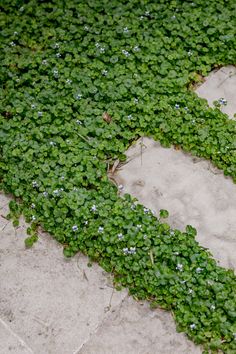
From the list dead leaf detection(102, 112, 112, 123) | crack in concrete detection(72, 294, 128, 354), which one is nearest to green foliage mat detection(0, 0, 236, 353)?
dead leaf detection(102, 112, 112, 123)

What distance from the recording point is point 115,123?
4.63 metres

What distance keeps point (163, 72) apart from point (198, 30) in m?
0.61

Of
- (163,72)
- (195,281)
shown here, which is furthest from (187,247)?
(163,72)

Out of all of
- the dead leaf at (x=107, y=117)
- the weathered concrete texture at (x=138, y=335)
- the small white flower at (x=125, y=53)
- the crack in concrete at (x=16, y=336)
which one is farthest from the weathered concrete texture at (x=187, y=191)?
the crack in concrete at (x=16, y=336)

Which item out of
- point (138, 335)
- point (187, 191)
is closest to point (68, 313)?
point (138, 335)

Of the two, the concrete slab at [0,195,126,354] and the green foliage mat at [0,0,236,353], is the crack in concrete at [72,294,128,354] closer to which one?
the concrete slab at [0,195,126,354]

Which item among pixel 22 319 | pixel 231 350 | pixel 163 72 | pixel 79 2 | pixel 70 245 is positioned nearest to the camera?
pixel 231 350

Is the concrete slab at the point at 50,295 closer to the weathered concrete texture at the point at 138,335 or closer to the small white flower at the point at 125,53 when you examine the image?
the weathered concrete texture at the point at 138,335

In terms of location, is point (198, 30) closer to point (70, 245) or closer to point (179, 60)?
point (179, 60)

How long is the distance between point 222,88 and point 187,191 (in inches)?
43.8

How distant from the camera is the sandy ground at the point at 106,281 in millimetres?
3719

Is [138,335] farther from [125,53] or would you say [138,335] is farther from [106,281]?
[125,53]

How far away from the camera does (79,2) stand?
5.50m

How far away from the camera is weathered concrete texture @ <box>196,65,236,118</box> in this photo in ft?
15.9
